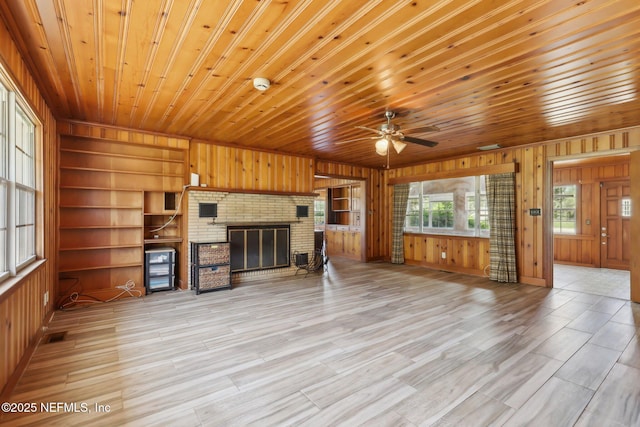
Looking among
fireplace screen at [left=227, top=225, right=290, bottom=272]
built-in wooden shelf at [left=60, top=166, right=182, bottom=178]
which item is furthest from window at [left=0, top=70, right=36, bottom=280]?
fireplace screen at [left=227, top=225, right=290, bottom=272]

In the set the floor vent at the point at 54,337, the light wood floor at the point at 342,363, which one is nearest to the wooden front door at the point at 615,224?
the light wood floor at the point at 342,363

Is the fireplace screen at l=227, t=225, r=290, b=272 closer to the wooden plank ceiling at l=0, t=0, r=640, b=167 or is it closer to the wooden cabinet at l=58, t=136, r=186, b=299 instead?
the wooden cabinet at l=58, t=136, r=186, b=299

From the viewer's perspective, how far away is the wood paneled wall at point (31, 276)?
2.21m

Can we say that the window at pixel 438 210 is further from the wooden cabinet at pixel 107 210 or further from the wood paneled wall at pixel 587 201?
the wooden cabinet at pixel 107 210

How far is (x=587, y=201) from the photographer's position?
25.4 feet

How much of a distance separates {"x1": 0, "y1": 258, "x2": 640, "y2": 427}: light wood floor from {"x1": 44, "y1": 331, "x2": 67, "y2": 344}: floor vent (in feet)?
0.28

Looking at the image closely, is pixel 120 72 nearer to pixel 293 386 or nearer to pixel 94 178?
pixel 94 178

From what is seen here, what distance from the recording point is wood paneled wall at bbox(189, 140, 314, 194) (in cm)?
559

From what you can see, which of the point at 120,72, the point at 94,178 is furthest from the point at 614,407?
the point at 94,178

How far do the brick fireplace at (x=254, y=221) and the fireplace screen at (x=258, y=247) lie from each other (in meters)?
0.02

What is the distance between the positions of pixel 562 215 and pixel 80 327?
10639 mm

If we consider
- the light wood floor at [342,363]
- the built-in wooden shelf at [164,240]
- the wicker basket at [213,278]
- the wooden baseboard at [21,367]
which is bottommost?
the light wood floor at [342,363]

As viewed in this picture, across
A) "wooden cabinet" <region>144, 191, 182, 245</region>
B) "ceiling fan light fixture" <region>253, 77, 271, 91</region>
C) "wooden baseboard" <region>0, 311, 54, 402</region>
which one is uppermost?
"ceiling fan light fixture" <region>253, 77, 271, 91</region>

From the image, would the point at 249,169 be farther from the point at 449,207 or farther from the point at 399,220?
the point at 449,207
